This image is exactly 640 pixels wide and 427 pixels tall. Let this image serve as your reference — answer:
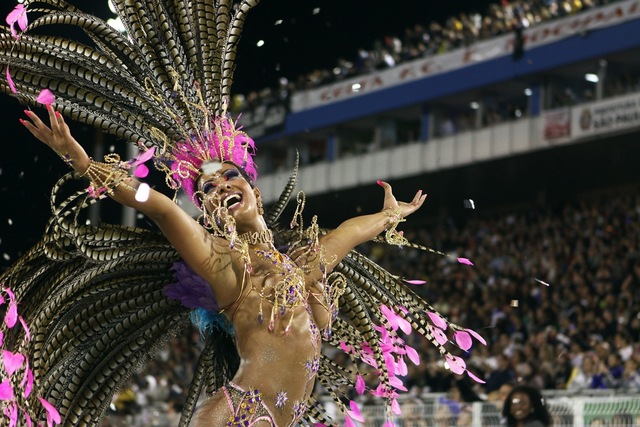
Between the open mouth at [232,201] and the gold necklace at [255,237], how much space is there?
0.31ft

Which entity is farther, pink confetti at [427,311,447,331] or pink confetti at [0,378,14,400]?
pink confetti at [427,311,447,331]

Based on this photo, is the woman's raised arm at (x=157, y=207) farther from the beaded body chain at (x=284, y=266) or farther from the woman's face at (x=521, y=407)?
the woman's face at (x=521, y=407)

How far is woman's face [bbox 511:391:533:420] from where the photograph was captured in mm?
5332

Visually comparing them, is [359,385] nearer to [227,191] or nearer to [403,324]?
[403,324]

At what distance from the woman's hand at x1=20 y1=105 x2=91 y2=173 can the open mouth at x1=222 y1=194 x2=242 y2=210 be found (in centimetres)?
54

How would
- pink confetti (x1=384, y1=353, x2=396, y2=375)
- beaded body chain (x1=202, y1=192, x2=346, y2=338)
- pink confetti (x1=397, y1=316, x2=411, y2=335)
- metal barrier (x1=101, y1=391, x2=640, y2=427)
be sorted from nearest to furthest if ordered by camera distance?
beaded body chain (x1=202, y1=192, x2=346, y2=338)
pink confetti (x1=397, y1=316, x2=411, y2=335)
pink confetti (x1=384, y1=353, x2=396, y2=375)
metal barrier (x1=101, y1=391, x2=640, y2=427)

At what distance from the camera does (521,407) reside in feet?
17.5

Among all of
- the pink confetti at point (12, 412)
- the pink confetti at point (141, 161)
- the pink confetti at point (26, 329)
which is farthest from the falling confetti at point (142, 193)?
the pink confetti at point (12, 412)

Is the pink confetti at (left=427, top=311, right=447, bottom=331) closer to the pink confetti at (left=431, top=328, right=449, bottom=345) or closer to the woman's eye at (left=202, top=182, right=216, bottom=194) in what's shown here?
the pink confetti at (left=431, top=328, right=449, bottom=345)

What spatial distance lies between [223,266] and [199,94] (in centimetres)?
73

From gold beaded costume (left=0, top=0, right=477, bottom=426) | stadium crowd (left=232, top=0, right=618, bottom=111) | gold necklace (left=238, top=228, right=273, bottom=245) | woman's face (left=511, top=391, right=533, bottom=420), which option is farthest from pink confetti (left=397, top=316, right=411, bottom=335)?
stadium crowd (left=232, top=0, right=618, bottom=111)

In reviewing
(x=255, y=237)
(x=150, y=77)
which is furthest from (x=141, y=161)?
(x=150, y=77)

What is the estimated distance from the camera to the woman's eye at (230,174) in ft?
11.5

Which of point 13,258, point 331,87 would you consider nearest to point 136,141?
point 13,258
